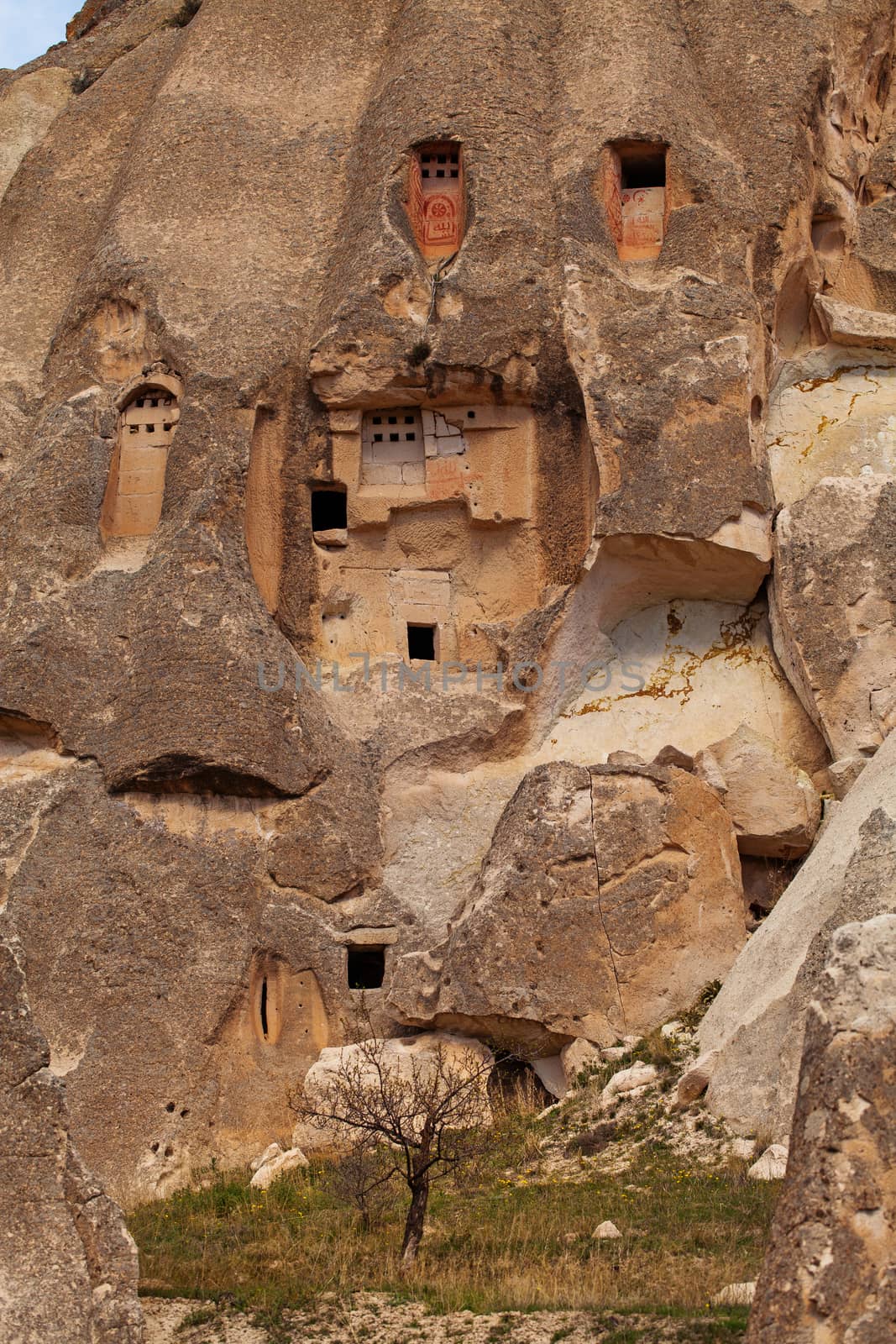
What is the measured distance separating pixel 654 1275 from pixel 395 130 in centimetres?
1403

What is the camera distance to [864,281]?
2206 cm

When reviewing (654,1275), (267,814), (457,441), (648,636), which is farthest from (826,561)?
(654,1275)

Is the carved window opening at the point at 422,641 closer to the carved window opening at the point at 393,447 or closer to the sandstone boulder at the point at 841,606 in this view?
the carved window opening at the point at 393,447

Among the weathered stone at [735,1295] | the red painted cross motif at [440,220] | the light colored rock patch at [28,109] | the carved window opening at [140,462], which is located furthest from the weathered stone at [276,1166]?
the light colored rock patch at [28,109]

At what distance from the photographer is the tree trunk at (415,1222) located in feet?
40.1

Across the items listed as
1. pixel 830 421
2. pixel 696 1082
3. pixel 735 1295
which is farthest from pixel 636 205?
pixel 735 1295

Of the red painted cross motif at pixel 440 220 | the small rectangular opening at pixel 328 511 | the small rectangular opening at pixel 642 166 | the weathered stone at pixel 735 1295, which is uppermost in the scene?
the small rectangular opening at pixel 642 166

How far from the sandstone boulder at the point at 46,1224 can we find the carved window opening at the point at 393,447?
443 inches

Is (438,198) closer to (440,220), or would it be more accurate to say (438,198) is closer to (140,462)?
(440,220)

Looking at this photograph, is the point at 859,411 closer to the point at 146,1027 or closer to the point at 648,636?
the point at 648,636

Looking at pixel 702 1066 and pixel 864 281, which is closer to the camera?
pixel 702 1066

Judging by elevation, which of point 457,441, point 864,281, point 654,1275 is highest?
point 864,281

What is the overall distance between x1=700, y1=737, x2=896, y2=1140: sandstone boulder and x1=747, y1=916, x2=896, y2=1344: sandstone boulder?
147 inches

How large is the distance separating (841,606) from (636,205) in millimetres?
5486
